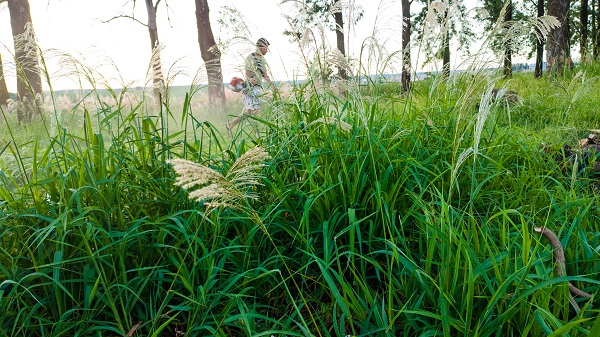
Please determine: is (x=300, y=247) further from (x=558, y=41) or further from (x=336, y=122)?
(x=558, y=41)

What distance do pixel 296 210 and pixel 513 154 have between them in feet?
5.12

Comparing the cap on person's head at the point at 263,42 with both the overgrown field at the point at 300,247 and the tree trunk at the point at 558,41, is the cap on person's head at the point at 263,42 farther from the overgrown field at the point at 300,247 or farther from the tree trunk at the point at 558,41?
the tree trunk at the point at 558,41

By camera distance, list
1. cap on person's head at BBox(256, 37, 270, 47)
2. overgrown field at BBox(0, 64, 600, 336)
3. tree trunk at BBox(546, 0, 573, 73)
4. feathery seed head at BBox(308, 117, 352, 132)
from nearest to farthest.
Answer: overgrown field at BBox(0, 64, 600, 336), feathery seed head at BBox(308, 117, 352, 132), cap on person's head at BBox(256, 37, 270, 47), tree trunk at BBox(546, 0, 573, 73)

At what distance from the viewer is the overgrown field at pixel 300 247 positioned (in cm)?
157

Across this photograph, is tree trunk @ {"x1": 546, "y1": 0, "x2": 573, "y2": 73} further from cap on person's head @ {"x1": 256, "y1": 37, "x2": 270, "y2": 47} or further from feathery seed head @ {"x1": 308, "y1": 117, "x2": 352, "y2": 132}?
feathery seed head @ {"x1": 308, "y1": 117, "x2": 352, "y2": 132}

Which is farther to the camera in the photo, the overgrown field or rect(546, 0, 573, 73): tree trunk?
rect(546, 0, 573, 73): tree trunk

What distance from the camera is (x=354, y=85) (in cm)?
208

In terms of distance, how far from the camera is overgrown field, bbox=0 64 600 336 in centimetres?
157

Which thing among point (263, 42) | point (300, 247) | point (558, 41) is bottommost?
point (300, 247)

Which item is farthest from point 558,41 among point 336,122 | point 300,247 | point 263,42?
point 300,247

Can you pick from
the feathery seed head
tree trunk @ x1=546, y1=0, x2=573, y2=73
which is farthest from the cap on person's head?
tree trunk @ x1=546, y1=0, x2=573, y2=73

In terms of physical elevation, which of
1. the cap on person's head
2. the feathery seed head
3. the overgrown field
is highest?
the cap on person's head

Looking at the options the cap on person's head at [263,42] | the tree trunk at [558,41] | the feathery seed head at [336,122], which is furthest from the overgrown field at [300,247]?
the tree trunk at [558,41]

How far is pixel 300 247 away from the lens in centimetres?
204
